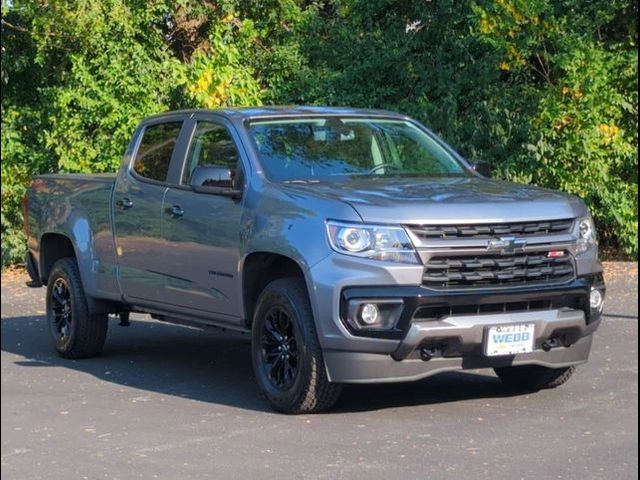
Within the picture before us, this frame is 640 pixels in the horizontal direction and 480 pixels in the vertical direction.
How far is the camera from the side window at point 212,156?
9562 millimetres

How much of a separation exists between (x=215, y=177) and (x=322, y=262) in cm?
127

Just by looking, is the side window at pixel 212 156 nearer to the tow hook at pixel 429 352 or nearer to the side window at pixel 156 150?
the side window at pixel 156 150

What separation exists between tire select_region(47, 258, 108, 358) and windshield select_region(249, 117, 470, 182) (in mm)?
2447

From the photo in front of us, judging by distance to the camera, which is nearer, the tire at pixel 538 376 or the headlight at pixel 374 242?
the headlight at pixel 374 242

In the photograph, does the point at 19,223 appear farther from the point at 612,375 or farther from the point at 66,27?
the point at 612,375

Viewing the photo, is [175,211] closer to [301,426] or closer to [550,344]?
[301,426]

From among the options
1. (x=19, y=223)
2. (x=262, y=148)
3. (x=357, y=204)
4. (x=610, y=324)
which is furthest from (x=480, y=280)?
(x=19, y=223)

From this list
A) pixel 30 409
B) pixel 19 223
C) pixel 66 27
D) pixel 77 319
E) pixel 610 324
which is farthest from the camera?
pixel 19 223

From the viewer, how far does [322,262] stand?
338 inches

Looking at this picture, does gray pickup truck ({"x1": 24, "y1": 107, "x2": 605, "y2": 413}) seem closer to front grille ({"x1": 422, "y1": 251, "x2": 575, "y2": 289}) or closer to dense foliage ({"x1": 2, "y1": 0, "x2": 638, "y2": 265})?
front grille ({"x1": 422, "y1": 251, "x2": 575, "y2": 289})

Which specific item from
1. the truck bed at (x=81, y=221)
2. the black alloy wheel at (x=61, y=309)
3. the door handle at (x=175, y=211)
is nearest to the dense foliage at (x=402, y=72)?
the truck bed at (x=81, y=221)

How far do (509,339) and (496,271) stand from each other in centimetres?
41

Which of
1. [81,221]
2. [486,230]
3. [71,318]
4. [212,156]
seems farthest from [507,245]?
[71,318]

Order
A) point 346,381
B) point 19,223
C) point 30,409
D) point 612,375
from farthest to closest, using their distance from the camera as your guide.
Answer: point 19,223 < point 612,375 < point 30,409 < point 346,381
